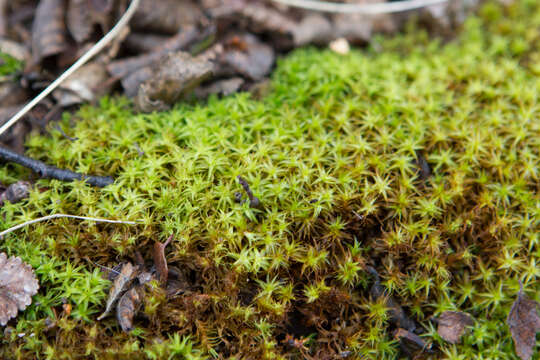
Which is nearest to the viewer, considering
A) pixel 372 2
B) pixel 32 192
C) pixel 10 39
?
pixel 32 192

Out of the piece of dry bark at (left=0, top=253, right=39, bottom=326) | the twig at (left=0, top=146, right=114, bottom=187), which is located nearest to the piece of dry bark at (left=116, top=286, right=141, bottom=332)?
the piece of dry bark at (left=0, top=253, right=39, bottom=326)

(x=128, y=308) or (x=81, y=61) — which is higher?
(x=81, y=61)

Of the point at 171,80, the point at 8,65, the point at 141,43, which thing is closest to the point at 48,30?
the point at 8,65

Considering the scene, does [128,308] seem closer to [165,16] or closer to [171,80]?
[171,80]

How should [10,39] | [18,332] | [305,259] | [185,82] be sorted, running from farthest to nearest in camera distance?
1. [10,39]
2. [185,82]
3. [305,259]
4. [18,332]

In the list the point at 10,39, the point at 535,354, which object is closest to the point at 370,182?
the point at 535,354

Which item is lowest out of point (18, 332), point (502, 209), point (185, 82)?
point (18, 332)

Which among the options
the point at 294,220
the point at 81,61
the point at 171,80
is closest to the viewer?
the point at 294,220

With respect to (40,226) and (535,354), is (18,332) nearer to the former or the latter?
(40,226)
